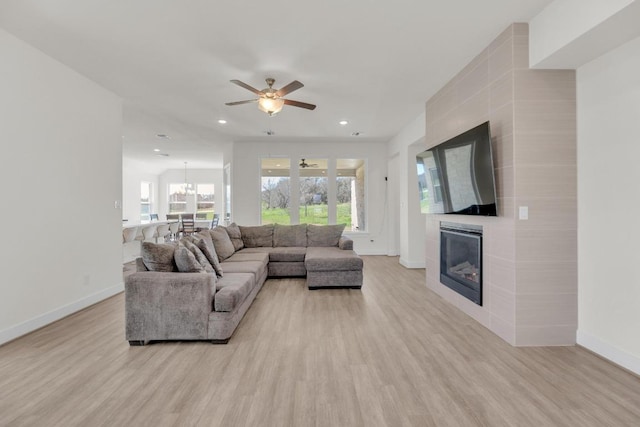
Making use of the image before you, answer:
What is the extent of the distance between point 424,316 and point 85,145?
466cm

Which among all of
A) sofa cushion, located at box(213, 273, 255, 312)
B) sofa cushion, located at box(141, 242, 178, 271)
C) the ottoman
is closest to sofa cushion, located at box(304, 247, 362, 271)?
the ottoman

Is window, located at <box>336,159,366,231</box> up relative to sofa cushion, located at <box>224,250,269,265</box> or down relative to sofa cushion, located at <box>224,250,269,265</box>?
up

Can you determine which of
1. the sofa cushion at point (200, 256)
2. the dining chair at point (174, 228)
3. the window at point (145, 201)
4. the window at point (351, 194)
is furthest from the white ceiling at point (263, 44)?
the window at point (145, 201)

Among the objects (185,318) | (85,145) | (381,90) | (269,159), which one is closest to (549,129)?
(381,90)

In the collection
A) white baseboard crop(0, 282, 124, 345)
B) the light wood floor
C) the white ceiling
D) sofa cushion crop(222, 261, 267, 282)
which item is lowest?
the light wood floor

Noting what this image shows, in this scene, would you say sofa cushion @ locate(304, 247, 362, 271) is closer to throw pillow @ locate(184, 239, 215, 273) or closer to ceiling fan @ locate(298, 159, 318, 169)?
throw pillow @ locate(184, 239, 215, 273)

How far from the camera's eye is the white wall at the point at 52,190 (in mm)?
2871

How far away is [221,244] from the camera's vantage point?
187 inches

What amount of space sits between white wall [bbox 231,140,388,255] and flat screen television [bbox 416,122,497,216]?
3.45 meters

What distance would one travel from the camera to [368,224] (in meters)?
7.67

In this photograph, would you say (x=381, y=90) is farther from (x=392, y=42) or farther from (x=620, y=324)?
(x=620, y=324)

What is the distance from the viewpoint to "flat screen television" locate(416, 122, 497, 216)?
2846 millimetres

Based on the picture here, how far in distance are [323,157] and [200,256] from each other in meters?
4.92

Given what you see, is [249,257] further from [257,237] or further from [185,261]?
[185,261]
